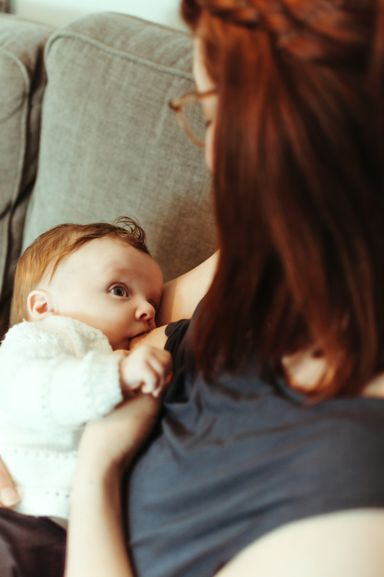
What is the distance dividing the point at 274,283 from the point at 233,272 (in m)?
0.04

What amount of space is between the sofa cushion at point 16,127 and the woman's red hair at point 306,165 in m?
0.86

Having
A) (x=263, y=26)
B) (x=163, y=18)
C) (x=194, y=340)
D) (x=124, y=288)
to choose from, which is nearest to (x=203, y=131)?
(x=124, y=288)

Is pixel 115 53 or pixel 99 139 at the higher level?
pixel 115 53

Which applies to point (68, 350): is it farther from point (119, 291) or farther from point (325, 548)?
point (325, 548)

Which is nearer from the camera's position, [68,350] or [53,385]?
[53,385]

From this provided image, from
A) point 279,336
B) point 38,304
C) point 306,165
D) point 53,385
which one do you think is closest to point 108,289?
point 38,304

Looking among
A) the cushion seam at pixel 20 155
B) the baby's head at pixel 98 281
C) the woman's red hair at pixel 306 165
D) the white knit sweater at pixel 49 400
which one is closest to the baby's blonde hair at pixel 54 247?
the baby's head at pixel 98 281

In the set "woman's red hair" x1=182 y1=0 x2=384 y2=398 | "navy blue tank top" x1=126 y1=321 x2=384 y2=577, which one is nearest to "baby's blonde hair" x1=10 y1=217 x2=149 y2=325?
"navy blue tank top" x1=126 y1=321 x2=384 y2=577

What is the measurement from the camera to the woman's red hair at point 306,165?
54 centimetres

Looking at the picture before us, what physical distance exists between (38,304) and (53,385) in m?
0.30

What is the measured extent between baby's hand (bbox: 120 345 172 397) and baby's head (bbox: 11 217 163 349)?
27 centimetres

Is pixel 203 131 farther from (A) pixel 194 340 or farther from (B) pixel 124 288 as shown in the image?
(A) pixel 194 340

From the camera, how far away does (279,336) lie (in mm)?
694

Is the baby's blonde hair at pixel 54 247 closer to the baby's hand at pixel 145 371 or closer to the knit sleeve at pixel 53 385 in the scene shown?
the knit sleeve at pixel 53 385
